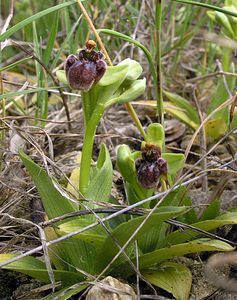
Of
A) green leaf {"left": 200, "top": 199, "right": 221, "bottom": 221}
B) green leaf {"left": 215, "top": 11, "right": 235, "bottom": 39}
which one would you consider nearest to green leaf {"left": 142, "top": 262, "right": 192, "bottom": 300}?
green leaf {"left": 200, "top": 199, "right": 221, "bottom": 221}

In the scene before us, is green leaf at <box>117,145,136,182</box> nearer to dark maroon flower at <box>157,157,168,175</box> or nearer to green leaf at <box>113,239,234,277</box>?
dark maroon flower at <box>157,157,168,175</box>

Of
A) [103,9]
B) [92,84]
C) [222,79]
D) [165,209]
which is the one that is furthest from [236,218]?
[103,9]

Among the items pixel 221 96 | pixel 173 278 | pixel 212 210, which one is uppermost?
pixel 221 96

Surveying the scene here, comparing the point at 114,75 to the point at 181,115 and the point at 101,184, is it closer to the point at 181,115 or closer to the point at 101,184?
the point at 101,184

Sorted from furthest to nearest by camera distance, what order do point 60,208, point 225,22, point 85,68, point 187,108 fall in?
point 187,108 → point 225,22 → point 60,208 → point 85,68

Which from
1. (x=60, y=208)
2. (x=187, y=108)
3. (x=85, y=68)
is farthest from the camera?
(x=187, y=108)

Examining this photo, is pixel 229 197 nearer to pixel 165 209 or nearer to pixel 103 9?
pixel 165 209

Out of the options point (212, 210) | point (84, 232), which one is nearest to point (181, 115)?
point (212, 210)
